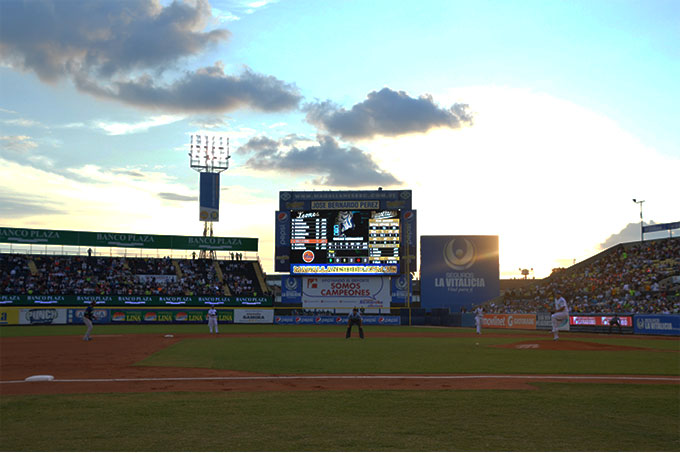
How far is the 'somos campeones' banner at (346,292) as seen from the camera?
5678 centimetres

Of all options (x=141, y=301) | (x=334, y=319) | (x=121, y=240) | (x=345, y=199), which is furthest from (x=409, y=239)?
(x=121, y=240)

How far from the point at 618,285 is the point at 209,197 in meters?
45.9

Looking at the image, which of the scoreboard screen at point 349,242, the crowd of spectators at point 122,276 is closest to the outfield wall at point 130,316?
the crowd of spectators at point 122,276

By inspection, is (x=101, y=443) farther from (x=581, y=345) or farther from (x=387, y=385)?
(x=581, y=345)

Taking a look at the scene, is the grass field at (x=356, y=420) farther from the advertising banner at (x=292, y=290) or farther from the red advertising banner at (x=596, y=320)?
the advertising banner at (x=292, y=290)

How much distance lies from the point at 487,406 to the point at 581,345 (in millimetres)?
17525

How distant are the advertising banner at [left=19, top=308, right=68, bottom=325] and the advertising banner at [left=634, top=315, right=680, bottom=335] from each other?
48093mm

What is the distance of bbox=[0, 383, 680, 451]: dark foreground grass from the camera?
285 inches

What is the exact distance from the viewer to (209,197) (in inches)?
2707

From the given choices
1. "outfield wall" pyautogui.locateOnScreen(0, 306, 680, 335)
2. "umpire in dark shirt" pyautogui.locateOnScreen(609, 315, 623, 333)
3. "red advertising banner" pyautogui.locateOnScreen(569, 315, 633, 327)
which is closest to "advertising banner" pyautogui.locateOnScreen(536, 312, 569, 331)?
"outfield wall" pyautogui.locateOnScreen(0, 306, 680, 335)

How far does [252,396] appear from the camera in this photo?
1127 cm

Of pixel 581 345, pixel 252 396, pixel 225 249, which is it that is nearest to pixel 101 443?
pixel 252 396

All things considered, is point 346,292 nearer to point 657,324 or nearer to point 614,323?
point 614,323

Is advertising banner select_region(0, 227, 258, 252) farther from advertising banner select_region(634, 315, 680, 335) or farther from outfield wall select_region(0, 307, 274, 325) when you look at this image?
advertising banner select_region(634, 315, 680, 335)
